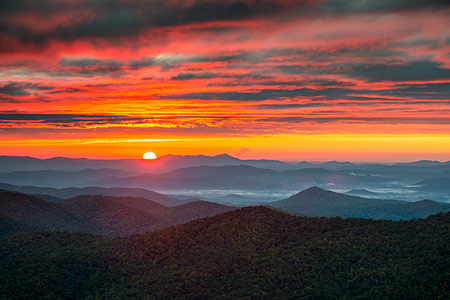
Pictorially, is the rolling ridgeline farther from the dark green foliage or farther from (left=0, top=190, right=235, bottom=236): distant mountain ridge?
(left=0, top=190, right=235, bottom=236): distant mountain ridge

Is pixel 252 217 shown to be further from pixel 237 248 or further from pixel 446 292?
pixel 446 292

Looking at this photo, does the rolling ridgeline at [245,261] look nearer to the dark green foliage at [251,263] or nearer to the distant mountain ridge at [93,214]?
the dark green foliage at [251,263]

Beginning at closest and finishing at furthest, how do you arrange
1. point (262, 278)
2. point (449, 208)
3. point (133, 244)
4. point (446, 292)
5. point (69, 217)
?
point (446, 292)
point (262, 278)
point (133, 244)
point (69, 217)
point (449, 208)

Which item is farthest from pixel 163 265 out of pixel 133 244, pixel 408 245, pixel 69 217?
pixel 69 217

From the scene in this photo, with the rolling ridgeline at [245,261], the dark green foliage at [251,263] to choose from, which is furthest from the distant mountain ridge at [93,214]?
the dark green foliage at [251,263]

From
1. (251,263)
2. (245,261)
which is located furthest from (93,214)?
(251,263)

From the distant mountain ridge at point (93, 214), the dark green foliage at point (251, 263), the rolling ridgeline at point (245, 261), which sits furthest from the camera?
the distant mountain ridge at point (93, 214)

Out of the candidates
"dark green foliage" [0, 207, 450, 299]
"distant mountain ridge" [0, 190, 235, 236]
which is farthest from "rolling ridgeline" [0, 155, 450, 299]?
"distant mountain ridge" [0, 190, 235, 236]

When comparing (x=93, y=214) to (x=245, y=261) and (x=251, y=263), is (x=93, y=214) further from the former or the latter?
(x=251, y=263)
